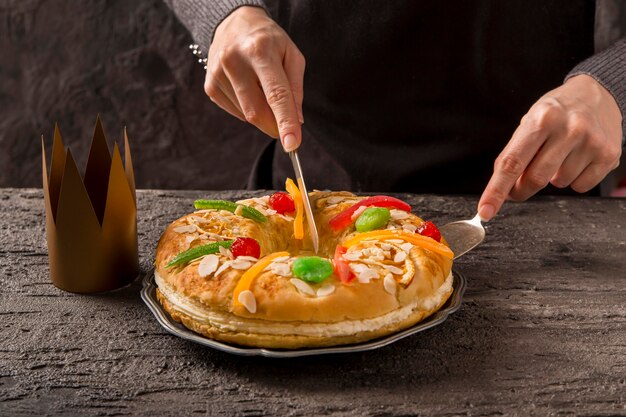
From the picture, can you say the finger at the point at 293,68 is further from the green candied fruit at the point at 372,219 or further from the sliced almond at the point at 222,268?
the sliced almond at the point at 222,268

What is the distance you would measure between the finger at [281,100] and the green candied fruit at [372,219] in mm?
199

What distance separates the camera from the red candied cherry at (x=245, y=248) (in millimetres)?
1458

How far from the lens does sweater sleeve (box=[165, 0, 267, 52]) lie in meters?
1.94

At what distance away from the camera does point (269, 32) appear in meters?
1.73

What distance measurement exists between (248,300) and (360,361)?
22 centimetres

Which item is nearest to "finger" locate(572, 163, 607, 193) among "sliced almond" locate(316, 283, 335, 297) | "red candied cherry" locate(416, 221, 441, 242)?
"red candied cherry" locate(416, 221, 441, 242)

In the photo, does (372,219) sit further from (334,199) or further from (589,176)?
(589,176)

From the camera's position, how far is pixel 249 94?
1.72 metres

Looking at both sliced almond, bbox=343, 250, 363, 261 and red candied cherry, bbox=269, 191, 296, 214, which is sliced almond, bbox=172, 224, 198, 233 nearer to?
red candied cherry, bbox=269, 191, 296, 214

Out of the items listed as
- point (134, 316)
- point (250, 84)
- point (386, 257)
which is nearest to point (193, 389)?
point (134, 316)

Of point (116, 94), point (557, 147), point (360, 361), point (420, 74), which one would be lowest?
point (116, 94)

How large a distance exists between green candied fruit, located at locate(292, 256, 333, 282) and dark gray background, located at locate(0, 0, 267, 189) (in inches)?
76.7

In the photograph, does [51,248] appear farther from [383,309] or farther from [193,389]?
[383,309]

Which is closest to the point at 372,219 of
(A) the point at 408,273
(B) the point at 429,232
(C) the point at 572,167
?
(B) the point at 429,232
